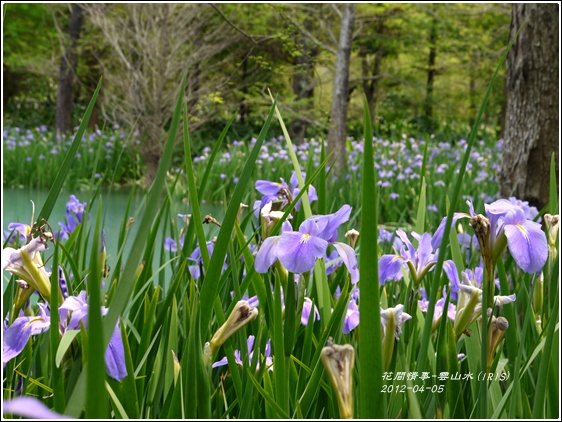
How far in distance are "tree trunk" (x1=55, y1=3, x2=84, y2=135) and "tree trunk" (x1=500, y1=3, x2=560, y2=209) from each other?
363 inches

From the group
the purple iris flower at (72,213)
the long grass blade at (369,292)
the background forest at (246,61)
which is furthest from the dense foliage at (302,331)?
the background forest at (246,61)

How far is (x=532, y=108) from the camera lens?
310 cm

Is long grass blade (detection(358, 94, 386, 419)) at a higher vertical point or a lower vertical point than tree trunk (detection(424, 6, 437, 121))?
lower

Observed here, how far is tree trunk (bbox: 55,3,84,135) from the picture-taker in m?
10.9

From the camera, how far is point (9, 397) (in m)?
0.87

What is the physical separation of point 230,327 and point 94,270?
374 millimetres

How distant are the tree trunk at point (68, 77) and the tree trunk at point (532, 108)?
30.2 feet

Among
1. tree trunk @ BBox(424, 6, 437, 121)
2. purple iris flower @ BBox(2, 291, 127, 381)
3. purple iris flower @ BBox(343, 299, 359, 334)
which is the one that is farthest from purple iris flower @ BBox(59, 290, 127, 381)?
tree trunk @ BBox(424, 6, 437, 121)

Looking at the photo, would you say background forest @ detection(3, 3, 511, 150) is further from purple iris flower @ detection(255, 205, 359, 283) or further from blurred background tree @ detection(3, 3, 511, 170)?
purple iris flower @ detection(255, 205, 359, 283)

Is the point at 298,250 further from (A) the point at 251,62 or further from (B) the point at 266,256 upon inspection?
(A) the point at 251,62

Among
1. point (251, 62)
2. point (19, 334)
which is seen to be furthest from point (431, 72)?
point (19, 334)

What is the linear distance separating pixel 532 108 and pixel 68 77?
31.3 feet

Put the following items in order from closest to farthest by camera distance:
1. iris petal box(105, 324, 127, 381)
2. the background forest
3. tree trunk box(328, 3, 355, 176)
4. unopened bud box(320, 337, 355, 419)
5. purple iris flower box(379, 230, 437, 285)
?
unopened bud box(320, 337, 355, 419) → iris petal box(105, 324, 127, 381) → purple iris flower box(379, 230, 437, 285) → tree trunk box(328, 3, 355, 176) → the background forest

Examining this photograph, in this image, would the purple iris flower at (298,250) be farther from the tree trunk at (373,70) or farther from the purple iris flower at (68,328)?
the tree trunk at (373,70)
